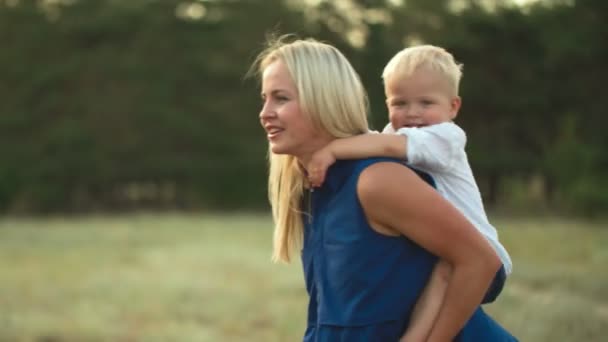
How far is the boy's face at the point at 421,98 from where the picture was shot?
6.73 ft

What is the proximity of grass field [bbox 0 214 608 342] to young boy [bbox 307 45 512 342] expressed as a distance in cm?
365

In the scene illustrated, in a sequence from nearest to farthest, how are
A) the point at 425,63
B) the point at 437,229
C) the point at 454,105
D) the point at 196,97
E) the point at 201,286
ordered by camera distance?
the point at 437,229 < the point at 425,63 < the point at 454,105 < the point at 201,286 < the point at 196,97

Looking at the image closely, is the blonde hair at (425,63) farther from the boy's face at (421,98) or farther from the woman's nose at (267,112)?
the woman's nose at (267,112)

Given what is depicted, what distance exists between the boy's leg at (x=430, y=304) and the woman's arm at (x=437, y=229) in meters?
0.02

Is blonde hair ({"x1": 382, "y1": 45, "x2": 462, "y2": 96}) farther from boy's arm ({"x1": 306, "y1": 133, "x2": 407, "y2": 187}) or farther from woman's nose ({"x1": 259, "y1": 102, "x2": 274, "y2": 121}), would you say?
woman's nose ({"x1": 259, "y1": 102, "x2": 274, "y2": 121})

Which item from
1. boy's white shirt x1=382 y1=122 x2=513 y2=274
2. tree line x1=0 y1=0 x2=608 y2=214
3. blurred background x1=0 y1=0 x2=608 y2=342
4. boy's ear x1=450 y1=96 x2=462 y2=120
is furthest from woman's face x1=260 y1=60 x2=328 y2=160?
tree line x1=0 y1=0 x2=608 y2=214

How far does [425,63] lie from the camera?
2.03m

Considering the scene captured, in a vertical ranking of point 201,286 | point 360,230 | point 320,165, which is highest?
point 320,165

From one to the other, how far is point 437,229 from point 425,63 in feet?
1.49

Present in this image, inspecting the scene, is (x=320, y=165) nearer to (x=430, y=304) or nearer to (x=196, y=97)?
(x=430, y=304)

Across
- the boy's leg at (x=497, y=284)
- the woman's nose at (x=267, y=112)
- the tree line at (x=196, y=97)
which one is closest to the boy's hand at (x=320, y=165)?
the woman's nose at (x=267, y=112)

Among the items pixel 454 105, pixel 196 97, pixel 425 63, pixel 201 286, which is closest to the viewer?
pixel 425 63

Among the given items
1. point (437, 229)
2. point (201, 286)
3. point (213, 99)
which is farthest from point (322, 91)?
point (213, 99)

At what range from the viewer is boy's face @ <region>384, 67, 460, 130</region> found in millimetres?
2053
